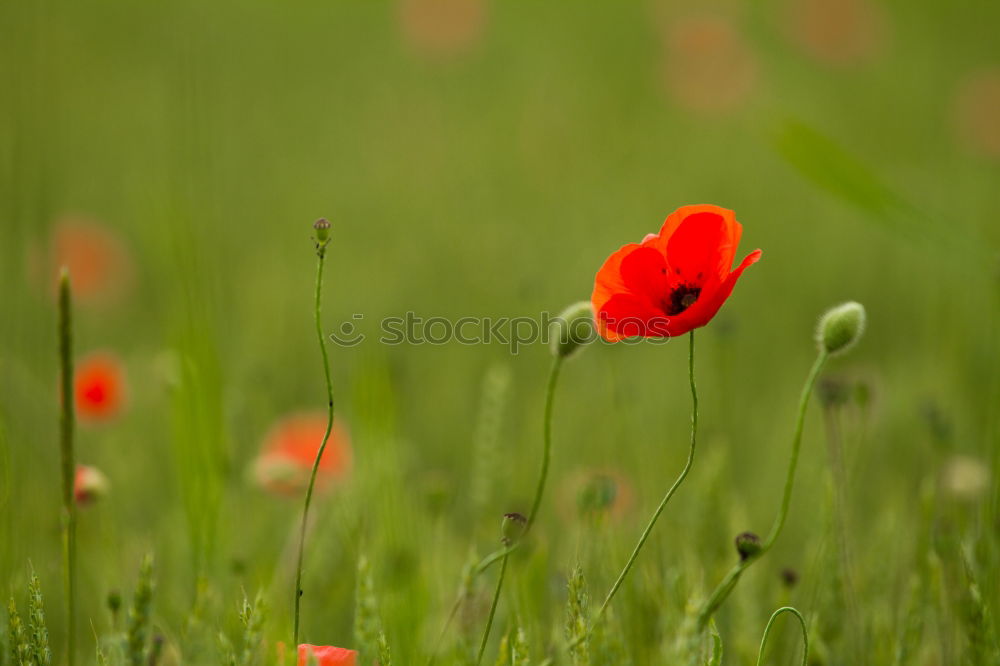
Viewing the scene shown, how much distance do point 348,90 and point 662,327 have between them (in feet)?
13.6

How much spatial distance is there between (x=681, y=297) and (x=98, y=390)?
3.60 ft

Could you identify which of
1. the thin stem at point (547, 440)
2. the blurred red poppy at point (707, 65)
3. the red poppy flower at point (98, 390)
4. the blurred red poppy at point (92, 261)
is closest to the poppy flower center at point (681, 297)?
the thin stem at point (547, 440)

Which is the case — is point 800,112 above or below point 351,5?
below

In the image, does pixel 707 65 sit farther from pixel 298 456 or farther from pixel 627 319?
pixel 627 319

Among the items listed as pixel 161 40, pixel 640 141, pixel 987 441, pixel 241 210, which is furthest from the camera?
pixel 161 40

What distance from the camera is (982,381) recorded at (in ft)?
6.24

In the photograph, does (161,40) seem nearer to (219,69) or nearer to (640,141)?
(219,69)

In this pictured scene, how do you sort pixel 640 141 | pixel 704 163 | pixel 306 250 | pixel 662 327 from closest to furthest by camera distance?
pixel 662 327
pixel 306 250
pixel 704 163
pixel 640 141

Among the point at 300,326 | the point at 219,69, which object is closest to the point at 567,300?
the point at 300,326

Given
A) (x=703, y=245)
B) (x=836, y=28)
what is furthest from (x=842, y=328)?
(x=836, y=28)

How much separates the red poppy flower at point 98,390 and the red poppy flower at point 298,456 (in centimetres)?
28

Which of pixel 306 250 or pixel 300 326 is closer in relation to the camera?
pixel 300 326

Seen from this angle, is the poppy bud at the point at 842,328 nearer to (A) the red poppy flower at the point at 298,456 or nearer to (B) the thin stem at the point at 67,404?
(B) the thin stem at the point at 67,404

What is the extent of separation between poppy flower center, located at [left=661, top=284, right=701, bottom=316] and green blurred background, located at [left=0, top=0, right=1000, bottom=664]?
176 millimetres
